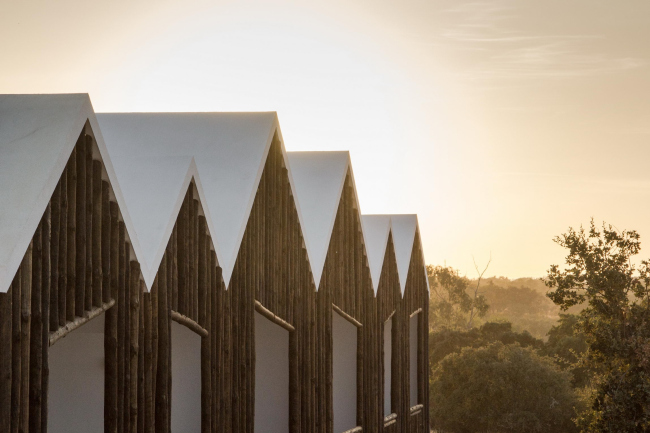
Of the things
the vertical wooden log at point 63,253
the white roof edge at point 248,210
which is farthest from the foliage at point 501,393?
the vertical wooden log at point 63,253

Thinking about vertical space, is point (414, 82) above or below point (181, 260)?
above

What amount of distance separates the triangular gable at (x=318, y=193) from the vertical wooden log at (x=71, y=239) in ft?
20.9

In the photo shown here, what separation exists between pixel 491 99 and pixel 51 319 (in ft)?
83.2

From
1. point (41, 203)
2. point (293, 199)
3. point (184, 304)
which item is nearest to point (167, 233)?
point (184, 304)

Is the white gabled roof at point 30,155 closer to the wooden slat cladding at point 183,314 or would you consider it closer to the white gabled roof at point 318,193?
the wooden slat cladding at point 183,314

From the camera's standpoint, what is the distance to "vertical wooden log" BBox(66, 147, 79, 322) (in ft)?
20.4

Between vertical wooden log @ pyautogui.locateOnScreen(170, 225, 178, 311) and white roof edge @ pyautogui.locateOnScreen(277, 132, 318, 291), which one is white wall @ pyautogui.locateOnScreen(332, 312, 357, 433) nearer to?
white roof edge @ pyautogui.locateOnScreen(277, 132, 318, 291)

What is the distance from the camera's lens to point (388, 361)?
19.5 meters

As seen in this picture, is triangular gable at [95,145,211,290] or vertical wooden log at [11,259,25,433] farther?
triangular gable at [95,145,211,290]

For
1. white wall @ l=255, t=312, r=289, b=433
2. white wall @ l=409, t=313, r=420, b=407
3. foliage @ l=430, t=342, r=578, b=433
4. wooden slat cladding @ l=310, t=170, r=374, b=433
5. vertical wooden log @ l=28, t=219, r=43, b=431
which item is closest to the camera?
vertical wooden log @ l=28, t=219, r=43, b=431

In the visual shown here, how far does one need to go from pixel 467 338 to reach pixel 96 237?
1582 inches

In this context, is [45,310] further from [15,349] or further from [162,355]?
[162,355]

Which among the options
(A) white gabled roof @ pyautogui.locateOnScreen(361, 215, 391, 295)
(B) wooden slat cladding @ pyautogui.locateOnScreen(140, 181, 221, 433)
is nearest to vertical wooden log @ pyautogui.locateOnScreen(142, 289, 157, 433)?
(B) wooden slat cladding @ pyautogui.locateOnScreen(140, 181, 221, 433)

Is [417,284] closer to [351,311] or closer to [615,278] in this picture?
[351,311]
